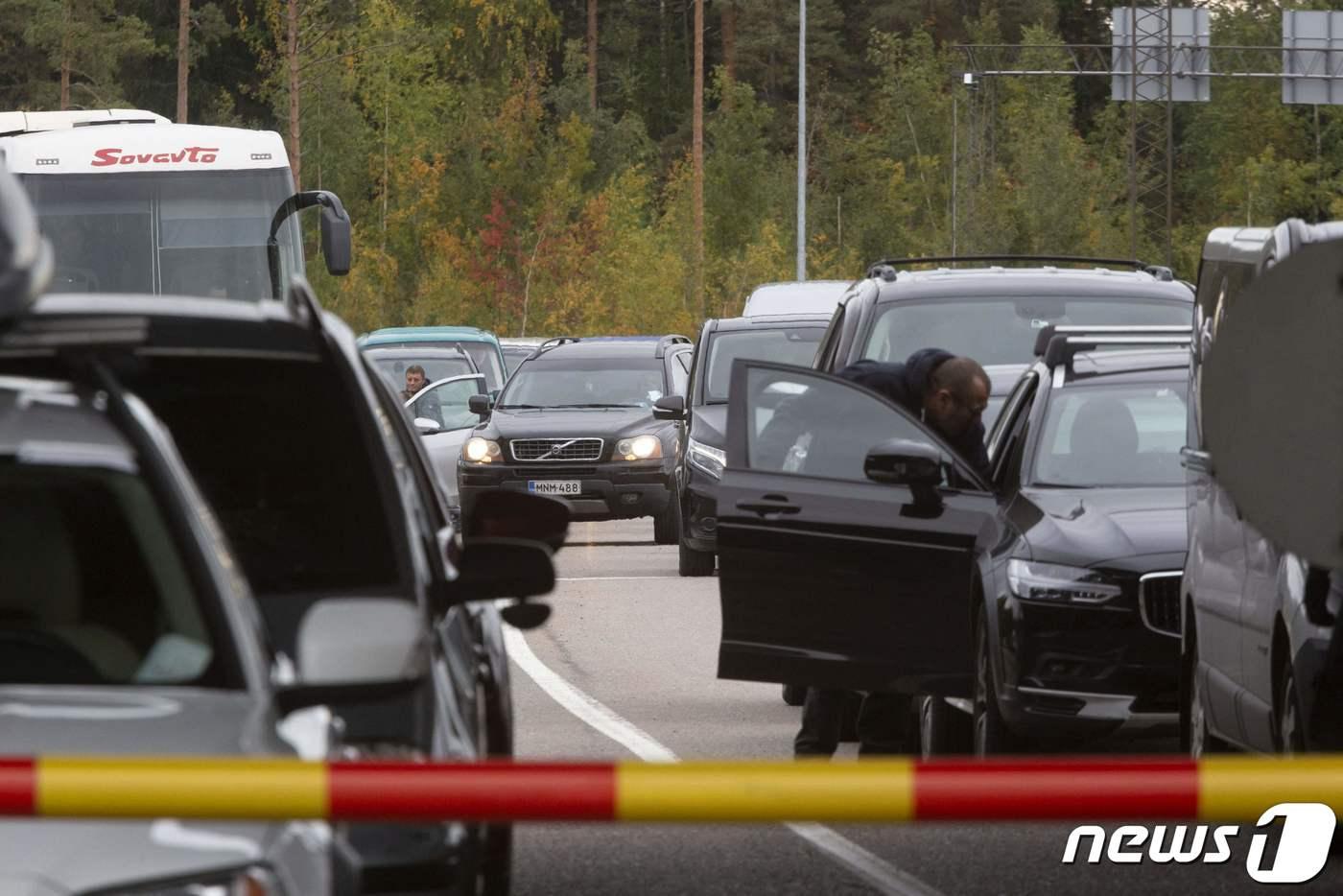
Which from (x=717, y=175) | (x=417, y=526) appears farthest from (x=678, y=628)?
(x=717, y=175)

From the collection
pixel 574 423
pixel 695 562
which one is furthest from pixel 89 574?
pixel 574 423

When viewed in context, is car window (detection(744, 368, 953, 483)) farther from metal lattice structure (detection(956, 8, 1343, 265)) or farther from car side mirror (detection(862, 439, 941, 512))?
metal lattice structure (detection(956, 8, 1343, 265))

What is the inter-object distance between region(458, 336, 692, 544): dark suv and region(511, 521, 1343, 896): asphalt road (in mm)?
7469

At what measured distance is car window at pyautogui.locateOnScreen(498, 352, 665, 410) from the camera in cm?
2852

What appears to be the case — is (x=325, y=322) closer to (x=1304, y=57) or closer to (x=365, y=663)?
(x=365, y=663)

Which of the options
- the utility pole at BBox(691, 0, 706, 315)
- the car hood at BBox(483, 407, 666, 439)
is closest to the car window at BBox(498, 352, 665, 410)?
the car hood at BBox(483, 407, 666, 439)

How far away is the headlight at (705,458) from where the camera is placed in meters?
21.2

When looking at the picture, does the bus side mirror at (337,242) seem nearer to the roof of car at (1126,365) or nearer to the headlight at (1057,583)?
the roof of car at (1126,365)

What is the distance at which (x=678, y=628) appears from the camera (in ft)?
59.7

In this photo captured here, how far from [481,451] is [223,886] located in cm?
2351

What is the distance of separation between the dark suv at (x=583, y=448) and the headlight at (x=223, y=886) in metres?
22.7

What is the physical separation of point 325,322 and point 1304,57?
51.7m

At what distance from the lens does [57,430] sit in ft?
16.9

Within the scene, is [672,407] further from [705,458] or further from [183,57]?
[183,57]
